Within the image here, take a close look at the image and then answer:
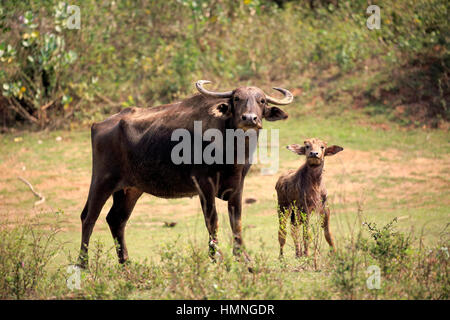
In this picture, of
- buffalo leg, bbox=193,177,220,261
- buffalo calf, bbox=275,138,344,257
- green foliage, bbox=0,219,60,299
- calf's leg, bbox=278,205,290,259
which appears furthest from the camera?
buffalo calf, bbox=275,138,344,257

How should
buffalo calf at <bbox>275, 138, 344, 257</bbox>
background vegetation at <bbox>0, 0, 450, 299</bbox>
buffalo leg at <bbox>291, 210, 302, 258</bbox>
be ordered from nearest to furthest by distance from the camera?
buffalo leg at <bbox>291, 210, 302, 258</bbox> < buffalo calf at <bbox>275, 138, 344, 257</bbox> < background vegetation at <bbox>0, 0, 450, 299</bbox>

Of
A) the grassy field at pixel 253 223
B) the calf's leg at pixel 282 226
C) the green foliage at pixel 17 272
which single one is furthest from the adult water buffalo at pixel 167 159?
the green foliage at pixel 17 272

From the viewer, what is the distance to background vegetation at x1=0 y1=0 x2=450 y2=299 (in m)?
9.74

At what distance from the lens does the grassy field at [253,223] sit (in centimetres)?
556

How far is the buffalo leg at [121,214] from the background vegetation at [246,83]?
0.67 m

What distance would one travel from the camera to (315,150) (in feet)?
25.3

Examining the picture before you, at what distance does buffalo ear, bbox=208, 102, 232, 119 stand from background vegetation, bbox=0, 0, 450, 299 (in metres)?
1.65

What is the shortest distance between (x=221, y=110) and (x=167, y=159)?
2.84 feet

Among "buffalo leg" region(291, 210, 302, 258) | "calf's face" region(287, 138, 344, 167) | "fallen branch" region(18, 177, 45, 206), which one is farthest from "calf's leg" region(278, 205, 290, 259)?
"fallen branch" region(18, 177, 45, 206)

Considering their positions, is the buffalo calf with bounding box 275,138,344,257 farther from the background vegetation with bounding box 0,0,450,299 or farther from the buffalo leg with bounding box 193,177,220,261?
the buffalo leg with bounding box 193,177,220,261

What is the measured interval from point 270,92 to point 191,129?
10.4 metres

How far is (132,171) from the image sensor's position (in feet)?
24.5
